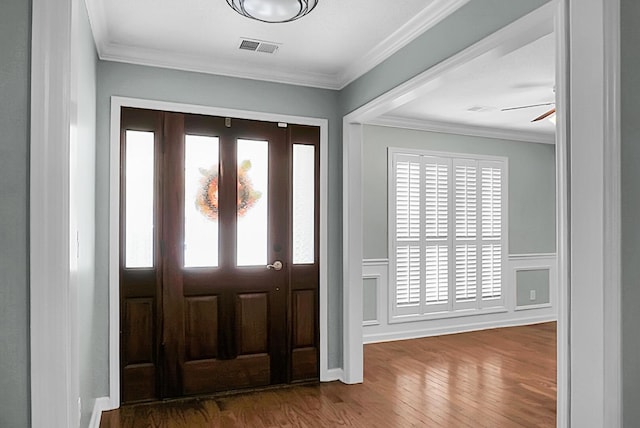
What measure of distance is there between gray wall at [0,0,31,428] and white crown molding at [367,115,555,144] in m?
4.32

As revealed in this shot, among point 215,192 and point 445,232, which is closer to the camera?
point 215,192

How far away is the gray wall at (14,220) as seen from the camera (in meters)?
1.44

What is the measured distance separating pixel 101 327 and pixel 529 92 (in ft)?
13.8

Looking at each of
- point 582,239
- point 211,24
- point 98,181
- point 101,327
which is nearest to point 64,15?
point 211,24

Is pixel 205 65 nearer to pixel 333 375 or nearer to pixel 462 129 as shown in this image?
pixel 333 375

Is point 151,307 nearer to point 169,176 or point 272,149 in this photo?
point 169,176

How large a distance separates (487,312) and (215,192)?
13.6 feet

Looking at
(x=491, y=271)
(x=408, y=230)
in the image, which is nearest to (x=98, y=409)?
(x=408, y=230)

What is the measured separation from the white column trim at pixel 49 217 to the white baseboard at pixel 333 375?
2.86 meters

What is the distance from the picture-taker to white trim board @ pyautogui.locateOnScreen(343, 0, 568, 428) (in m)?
1.89

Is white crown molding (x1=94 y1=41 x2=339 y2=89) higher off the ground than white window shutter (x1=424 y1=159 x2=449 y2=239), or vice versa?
white crown molding (x1=94 y1=41 x2=339 y2=89)

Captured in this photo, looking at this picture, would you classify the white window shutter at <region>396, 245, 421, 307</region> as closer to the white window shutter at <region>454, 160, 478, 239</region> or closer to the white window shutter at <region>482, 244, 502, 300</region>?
the white window shutter at <region>454, 160, 478, 239</region>

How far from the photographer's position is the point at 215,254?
3.79 metres

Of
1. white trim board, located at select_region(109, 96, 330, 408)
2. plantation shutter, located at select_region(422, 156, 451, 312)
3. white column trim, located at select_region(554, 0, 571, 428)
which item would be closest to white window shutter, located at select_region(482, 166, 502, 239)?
plantation shutter, located at select_region(422, 156, 451, 312)
